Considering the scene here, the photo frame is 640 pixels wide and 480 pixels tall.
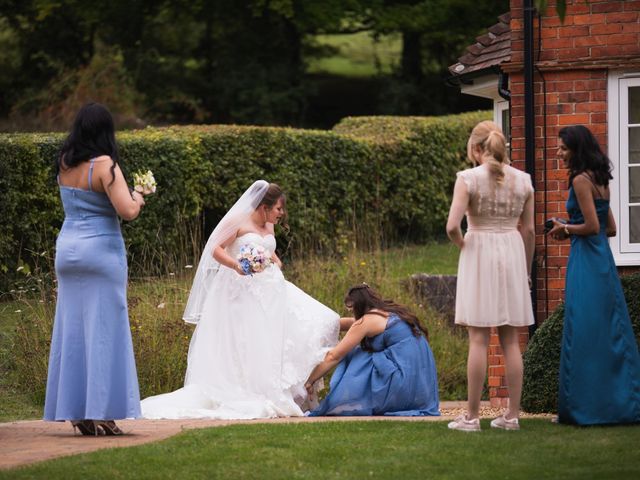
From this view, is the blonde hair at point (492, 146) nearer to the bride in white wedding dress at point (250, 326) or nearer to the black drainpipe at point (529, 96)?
the black drainpipe at point (529, 96)

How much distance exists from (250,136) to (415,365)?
7.46 meters

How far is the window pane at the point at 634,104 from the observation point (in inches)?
391

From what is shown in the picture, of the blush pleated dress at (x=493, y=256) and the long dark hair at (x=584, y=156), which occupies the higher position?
the long dark hair at (x=584, y=156)

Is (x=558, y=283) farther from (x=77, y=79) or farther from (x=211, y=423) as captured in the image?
(x=77, y=79)

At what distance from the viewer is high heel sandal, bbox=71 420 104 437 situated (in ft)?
24.8

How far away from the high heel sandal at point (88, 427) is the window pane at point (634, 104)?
5.16 metres

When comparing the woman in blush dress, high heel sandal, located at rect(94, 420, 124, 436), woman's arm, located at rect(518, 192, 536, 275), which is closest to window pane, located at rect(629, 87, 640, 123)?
woman's arm, located at rect(518, 192, 536, 275)

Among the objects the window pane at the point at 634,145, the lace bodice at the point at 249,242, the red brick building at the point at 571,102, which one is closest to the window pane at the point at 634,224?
the red brick building at the point at 571,102

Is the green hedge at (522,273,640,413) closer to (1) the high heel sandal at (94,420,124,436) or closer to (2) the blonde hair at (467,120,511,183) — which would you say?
(2) the blonde hair at (467,120,511,183)

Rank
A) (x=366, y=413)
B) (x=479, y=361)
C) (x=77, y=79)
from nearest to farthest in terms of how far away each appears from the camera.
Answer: (x=479, y=361)
(x=366, y=413)
(x=77, y=79)

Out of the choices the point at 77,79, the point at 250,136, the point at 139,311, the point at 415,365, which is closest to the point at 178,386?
the point at 139,311

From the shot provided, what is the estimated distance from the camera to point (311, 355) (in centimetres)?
987

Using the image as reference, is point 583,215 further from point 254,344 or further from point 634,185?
point 254,344

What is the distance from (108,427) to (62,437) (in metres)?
0.30
